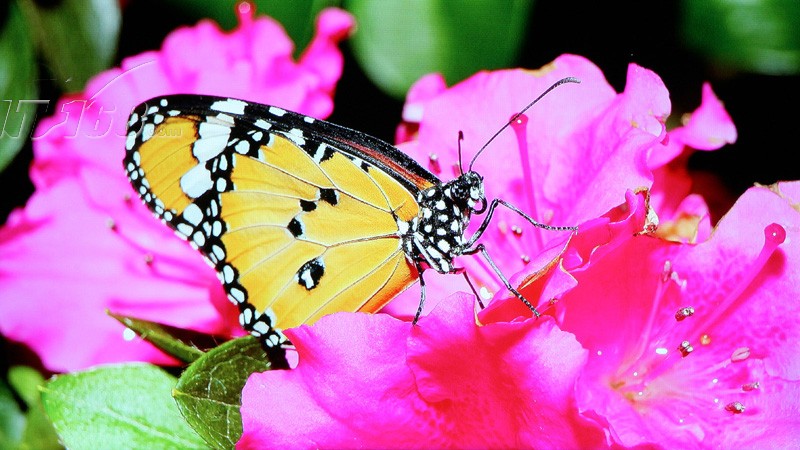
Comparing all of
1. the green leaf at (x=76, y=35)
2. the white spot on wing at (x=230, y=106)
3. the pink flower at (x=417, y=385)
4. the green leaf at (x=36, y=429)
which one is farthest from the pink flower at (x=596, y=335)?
the green leaf at (x=76, y=35)

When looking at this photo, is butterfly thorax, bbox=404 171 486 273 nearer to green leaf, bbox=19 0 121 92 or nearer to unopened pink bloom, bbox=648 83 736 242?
unopened pink bloom, bbox=648 83 736 242

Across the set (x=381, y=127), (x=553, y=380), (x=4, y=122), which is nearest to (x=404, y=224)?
(x=381, y=127)

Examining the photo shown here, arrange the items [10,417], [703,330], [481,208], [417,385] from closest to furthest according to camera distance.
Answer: [417,385] → [703,330] → [481,208] → [10,417]

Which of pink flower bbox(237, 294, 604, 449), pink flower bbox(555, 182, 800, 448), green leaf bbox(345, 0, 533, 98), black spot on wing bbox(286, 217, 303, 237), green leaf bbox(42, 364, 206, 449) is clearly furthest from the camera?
green leaf bbox(345, 0, 533, 98)

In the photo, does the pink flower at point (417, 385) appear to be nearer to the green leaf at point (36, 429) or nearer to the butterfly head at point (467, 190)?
the butterfly head at point (467, 190)

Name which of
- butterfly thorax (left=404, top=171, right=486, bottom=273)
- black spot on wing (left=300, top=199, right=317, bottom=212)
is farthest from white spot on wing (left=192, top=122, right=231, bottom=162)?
butterfly thorax (left=404, top=171, right=486, bottom=273)

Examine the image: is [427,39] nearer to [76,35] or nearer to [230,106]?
[230,106]

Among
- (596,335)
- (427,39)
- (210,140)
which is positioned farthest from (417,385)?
(427,39)
